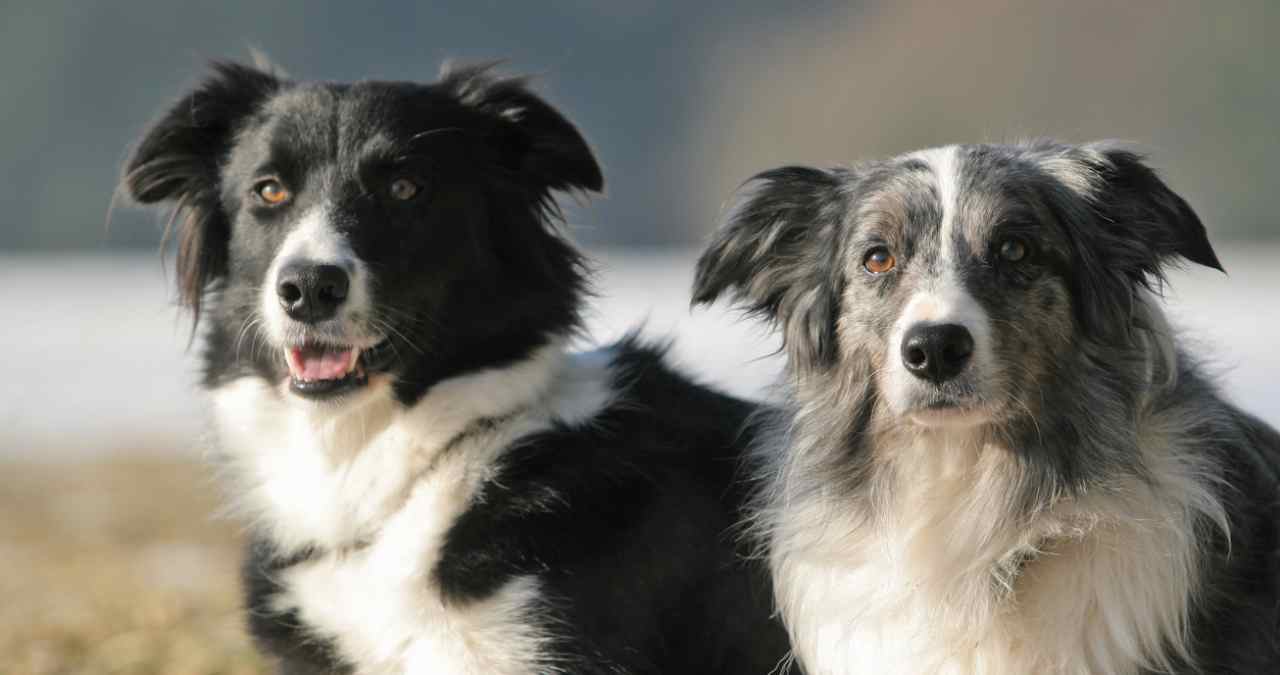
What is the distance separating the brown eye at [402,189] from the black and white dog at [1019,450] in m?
1.16

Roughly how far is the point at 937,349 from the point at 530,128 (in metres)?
1.65

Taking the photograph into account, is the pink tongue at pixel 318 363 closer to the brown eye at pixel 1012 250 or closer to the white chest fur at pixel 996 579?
the white chest fur at pixel 996 579

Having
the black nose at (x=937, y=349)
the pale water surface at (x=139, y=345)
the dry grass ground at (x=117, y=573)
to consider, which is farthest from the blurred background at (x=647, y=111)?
the black nose at (x=937, y=349)

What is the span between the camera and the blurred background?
1589 centimetres

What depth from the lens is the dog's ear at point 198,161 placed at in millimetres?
4891

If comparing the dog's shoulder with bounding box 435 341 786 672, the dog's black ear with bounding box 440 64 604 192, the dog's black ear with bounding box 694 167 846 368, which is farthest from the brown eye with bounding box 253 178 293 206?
the dog's black ear with bounding box 694 167 846 368

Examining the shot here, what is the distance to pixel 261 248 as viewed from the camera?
4598mm

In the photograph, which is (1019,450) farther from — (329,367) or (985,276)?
(329,367)

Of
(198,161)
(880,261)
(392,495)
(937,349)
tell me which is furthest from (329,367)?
(937,349)

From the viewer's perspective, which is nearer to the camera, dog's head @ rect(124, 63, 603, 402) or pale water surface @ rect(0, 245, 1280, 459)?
dog's head @ rect(124, 63, 603, 402)

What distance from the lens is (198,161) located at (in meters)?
4.99

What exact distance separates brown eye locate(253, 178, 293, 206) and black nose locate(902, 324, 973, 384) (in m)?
1.82

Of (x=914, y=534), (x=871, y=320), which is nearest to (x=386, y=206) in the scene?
(x=871, y=320)

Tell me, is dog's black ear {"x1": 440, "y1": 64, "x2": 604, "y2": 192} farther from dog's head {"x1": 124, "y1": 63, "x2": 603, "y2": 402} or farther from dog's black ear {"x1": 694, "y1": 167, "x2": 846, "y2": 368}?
dog's black ear {"x1": 694, "y1": 167, "x2": 846, "y2": 368}
